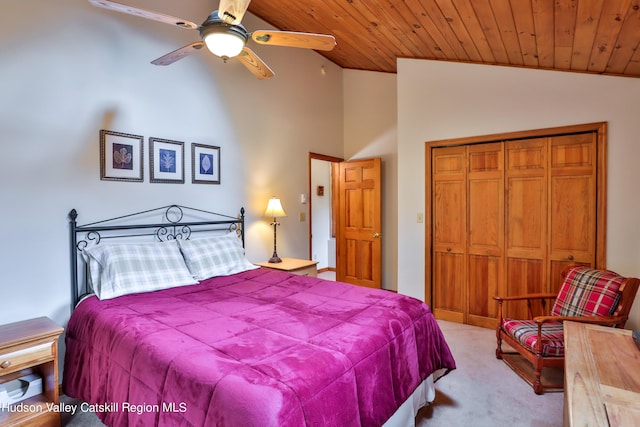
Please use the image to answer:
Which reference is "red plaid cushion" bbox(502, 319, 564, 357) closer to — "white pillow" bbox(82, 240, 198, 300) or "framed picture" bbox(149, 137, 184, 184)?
"white pillow" bbox(82, 240, 198, 300)

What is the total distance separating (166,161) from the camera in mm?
3223

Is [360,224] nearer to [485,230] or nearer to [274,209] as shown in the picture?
[274,209]

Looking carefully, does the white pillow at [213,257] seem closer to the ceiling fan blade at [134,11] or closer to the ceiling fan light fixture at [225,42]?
A: the ceiling fan light fixture at [225,42]

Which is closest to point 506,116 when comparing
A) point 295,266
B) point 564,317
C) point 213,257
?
point 564,317

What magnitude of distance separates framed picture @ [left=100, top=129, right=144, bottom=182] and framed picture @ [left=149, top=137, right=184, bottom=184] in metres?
0.10

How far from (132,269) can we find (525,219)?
3.67 m

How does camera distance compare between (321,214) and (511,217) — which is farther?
(321,214)

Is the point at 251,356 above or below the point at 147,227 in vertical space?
below

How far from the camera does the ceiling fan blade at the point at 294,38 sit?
2.17 m

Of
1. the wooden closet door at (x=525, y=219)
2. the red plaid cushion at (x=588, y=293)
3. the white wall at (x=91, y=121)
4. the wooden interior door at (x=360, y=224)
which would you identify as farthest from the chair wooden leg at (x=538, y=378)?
the white wall at (x=91, y=121)

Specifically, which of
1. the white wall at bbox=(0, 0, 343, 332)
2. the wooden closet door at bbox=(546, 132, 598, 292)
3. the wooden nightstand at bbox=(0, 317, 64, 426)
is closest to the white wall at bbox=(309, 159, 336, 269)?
the white wall at bbox=(0, 0, 343, 332)

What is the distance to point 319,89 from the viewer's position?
5.11m

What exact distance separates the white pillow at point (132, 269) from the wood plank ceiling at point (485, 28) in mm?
2795

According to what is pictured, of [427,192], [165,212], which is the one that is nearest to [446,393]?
[427,192]
